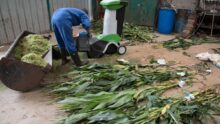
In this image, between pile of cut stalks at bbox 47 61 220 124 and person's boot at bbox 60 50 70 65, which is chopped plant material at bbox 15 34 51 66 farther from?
pile of cut stalks at bbox 47 61 220 124

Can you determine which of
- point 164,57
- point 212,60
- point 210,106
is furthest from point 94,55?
point 210,106

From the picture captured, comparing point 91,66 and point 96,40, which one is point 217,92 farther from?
point 96,40

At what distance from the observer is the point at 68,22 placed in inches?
154

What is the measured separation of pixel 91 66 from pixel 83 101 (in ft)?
3.61

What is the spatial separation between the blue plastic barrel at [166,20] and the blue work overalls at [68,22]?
317 cm

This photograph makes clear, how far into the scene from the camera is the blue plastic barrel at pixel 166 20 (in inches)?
253

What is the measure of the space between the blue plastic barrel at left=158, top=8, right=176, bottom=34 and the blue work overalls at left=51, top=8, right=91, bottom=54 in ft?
10.4

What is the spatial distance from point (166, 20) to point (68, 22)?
11.5 feet

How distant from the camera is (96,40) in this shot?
15.3 ft

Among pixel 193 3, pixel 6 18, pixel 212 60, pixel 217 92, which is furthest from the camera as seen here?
pixel 193 3

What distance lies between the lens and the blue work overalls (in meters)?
3.86

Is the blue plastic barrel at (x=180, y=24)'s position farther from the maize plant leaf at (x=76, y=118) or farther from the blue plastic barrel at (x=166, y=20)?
the maize plant leaf at (x=76, y=118)

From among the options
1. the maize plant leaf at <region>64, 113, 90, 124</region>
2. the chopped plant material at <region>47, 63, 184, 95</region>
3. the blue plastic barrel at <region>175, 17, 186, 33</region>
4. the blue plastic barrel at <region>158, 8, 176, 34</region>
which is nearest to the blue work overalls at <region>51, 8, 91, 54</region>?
the chopped plant material at <region>47, 63, 184, 95</region>

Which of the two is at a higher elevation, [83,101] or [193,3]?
[193,3]
